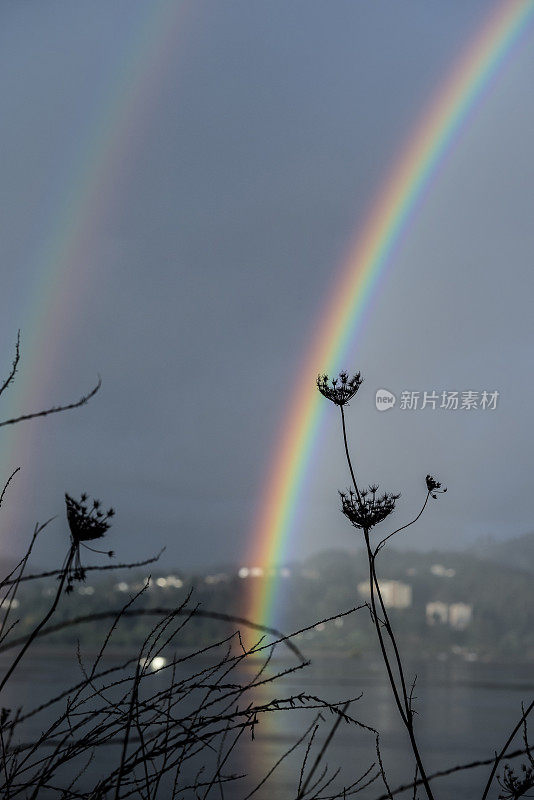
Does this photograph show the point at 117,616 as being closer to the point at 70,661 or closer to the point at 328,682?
the point at 328,682

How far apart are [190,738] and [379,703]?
125213mm

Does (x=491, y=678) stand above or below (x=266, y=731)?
above

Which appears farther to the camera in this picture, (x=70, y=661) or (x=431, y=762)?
(x=70, y=661)

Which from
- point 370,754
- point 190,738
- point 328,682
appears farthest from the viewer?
point 328,682

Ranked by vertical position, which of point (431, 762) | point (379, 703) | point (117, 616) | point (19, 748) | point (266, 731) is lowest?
point (19, 748)

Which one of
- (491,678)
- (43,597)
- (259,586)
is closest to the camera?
(43,597)

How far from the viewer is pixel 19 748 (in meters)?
1.43

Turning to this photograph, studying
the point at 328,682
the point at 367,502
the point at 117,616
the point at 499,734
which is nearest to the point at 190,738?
the point at 117,616

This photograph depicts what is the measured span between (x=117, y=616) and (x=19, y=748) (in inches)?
10.7

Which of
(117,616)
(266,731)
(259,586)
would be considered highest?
(259,586)

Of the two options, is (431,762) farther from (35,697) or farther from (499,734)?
(35,697)

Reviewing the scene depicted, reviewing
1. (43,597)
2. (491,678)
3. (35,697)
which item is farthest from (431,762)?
(491,678)

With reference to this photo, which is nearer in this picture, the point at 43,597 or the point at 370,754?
the point at 370,754

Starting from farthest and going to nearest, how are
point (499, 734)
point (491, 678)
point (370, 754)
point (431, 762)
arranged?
point (491, 678) < point (499, 734) < point (370, 754) < point (431, 762)
